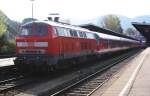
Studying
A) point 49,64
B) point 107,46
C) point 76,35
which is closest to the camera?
point 49,64

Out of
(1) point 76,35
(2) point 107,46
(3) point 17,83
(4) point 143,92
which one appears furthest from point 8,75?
(2) point 107,46

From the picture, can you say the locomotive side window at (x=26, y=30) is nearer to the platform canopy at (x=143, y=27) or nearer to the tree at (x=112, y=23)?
the platform canopy at (x=143, y=27)

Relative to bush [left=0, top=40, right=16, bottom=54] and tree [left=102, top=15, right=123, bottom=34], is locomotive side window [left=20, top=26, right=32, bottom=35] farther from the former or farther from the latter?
tree [left=102, top=15, right=123, bottom=34]

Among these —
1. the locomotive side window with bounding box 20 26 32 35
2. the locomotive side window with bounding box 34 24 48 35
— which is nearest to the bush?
the locomotive side window with bounding box 20 26 32 35

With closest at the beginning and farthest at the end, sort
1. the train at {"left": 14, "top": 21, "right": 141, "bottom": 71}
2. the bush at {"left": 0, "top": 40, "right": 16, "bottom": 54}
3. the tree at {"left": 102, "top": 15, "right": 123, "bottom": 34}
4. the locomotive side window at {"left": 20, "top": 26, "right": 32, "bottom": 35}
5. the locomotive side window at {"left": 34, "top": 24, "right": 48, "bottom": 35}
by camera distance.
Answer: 1. the train at {"left": 14, "top": 21, "right": 141, "bottom": 71}
2. the locomotive side window at {"left": 34, "top": 24, "right": 48, "bottom": 35}
3. the locomotive side window at {"left": 20, "top": 26, "right": 32, "bottom": 35}
4. the bush at {"left": 0, "top": 40, "right": 16, "bottom": 54}
5. the tree at {"left": 102, "top": 15, "right": 123, "bottom": 34}

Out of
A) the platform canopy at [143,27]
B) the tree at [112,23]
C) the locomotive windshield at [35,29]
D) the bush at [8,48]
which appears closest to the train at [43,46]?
the locomotive windshield at [35,29]

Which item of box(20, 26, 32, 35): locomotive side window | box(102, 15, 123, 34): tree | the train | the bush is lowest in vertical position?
the bush

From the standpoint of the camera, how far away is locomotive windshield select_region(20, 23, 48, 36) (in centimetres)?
2170

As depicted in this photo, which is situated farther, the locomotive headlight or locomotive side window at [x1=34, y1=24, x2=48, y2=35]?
locomotive side window at [x1=34, y1=24, x2=48, y2=35]

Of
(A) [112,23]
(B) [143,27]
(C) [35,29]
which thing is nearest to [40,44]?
(C) [35,29]

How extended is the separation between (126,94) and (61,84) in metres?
4.58

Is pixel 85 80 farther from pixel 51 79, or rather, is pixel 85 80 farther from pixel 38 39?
pixel 38 39

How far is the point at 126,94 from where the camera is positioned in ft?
51.9

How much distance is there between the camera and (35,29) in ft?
72.2
